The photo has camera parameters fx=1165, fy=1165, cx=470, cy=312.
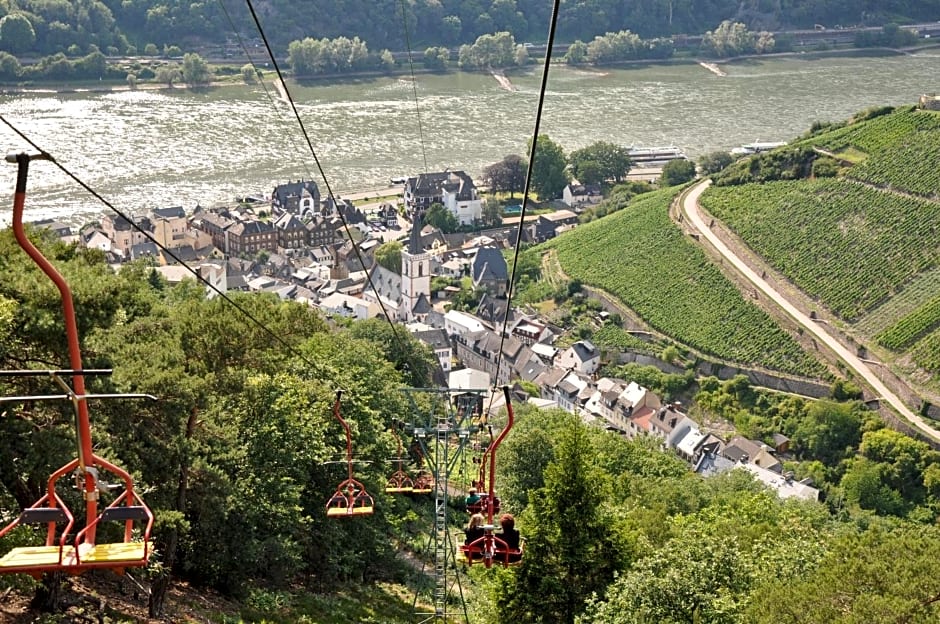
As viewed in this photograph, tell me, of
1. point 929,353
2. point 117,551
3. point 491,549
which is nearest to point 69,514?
point 117,551

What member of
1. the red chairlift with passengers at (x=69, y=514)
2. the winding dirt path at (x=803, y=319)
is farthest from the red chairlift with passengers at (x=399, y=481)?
the winding dirt path at (x=803, y=319)

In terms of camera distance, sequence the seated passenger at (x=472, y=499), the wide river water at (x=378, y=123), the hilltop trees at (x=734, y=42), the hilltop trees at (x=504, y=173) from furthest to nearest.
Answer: the hilltop trees at (x=734, y=42), the hilltop trees at (x=504, y=173), the wide river water at (x=378, y=123), the seated passenger at (x=472, y=499)

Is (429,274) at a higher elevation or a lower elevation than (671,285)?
lower

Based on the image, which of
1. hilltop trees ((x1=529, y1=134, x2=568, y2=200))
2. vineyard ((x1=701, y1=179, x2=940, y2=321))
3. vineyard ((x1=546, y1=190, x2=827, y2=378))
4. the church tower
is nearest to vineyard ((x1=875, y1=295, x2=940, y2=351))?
vineyard ((x1=701, y1=179, x2=940, y2=321))

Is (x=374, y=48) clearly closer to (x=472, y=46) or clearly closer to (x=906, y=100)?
(x=472, y=46)

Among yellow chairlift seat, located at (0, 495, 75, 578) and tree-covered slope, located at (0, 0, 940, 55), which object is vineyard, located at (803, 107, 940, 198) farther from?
yellow chairlift seat, located at (0, 495, 75, 578)

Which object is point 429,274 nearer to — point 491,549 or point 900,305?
point 900,305

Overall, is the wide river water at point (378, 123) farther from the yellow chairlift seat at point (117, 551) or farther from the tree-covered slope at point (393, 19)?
the yellow chairlift seat at point (117, 551)
